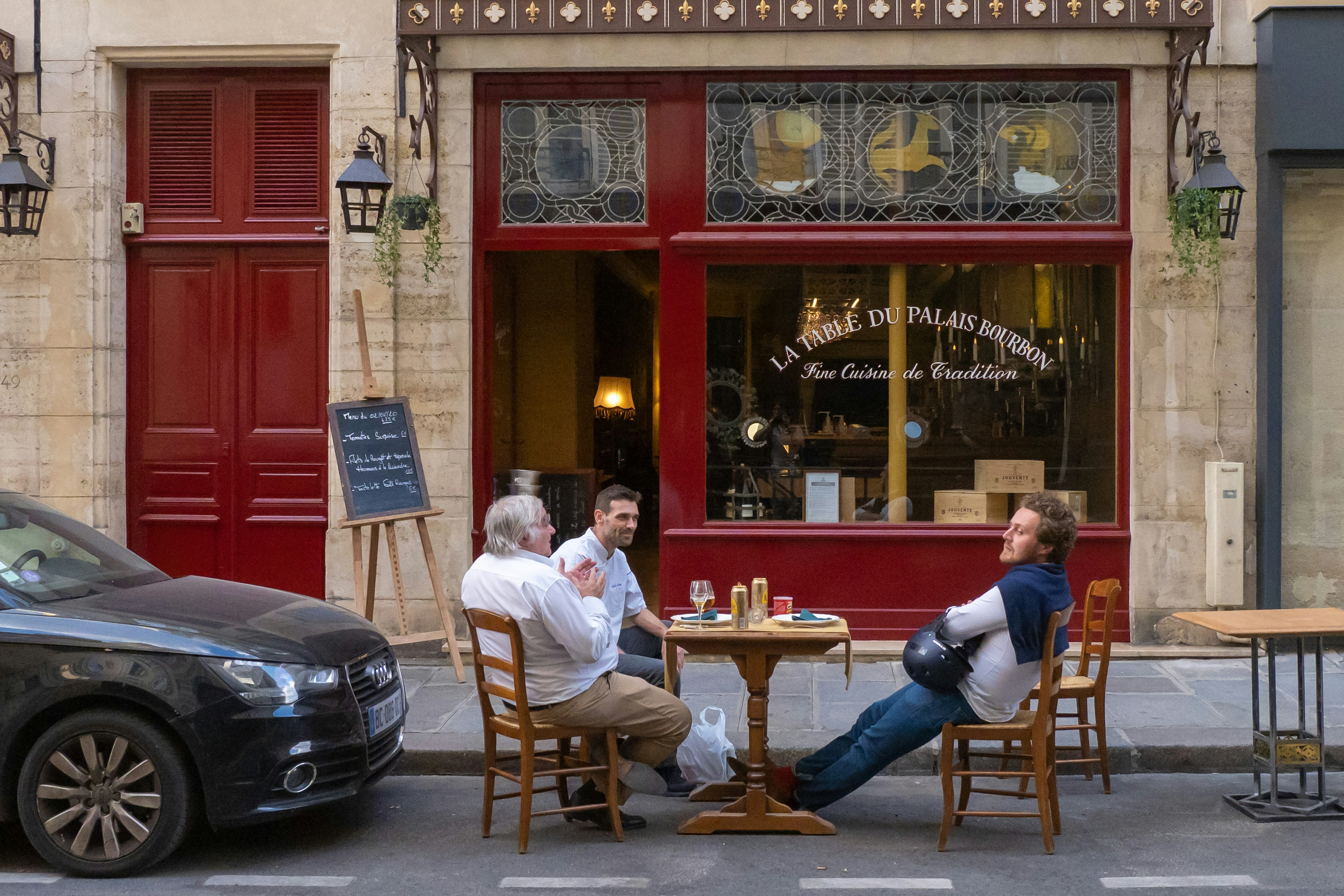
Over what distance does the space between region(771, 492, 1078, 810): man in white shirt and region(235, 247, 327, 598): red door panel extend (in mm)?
5011

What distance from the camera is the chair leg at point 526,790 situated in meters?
5.21

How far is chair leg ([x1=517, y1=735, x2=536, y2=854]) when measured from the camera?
5.21 meters

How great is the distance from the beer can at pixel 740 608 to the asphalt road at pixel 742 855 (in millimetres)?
882

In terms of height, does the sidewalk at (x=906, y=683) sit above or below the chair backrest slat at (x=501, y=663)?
below

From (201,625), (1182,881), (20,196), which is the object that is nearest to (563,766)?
(201,625)

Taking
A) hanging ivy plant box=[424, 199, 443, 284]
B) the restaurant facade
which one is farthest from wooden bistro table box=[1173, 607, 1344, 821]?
hanging ivy plant box=[424, 199, 443, 284]

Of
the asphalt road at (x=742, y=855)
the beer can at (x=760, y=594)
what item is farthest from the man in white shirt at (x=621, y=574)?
the beer can at (x=760, y=594)

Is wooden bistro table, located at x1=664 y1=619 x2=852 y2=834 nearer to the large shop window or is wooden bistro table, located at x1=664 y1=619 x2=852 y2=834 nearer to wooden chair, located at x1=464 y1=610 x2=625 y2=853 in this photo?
wooden chair, located at x1=464 y1=610 x2=625 y2=853

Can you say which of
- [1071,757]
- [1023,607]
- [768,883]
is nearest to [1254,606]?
[1071,757]

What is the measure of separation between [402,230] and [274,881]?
5.09 metres

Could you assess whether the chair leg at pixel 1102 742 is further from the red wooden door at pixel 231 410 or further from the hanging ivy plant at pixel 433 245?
the red wooden door at pixel 231 410

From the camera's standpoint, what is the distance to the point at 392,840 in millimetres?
5402

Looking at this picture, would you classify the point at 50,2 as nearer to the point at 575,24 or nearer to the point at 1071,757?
the point at 575,24

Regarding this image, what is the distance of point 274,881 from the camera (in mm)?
4871
